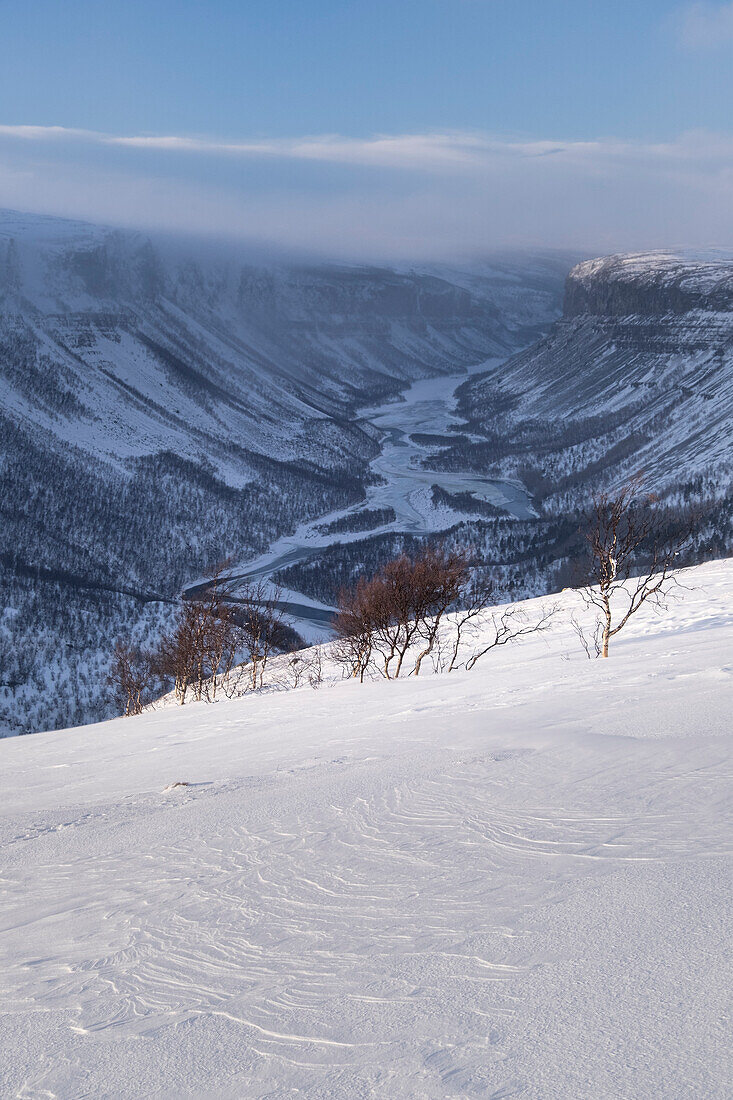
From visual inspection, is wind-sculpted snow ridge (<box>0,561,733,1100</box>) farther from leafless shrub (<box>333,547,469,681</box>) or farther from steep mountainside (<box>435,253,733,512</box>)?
steep mountainside (<box>435,253,733,512</box>)

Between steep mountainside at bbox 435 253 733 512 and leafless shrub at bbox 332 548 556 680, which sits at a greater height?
steep mountainside at bbox 435 253 733 512

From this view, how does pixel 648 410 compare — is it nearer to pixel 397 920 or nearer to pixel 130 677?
pixel 130 677

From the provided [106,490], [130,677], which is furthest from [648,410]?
[130,677]

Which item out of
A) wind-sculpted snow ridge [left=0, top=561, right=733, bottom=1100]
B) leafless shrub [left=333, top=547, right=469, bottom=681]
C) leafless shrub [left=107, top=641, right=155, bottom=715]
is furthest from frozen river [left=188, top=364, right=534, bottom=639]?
wind-sculpted snow ridge [left=0, top=561, right=733, bottom=1100]

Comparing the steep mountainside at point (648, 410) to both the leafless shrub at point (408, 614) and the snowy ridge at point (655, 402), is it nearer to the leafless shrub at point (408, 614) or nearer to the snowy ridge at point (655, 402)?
the snowy ridge at point (655, 402)

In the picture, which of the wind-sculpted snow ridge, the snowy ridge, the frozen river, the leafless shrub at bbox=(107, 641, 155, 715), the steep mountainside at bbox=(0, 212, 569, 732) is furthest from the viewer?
the snowy ridge

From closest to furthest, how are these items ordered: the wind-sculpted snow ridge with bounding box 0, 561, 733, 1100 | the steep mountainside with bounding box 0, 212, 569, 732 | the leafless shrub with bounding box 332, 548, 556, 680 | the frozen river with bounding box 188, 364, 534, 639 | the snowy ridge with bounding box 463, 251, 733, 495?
the wind-sculpted snow ridge with bounding box 0, 561, 733, 1100 < the leafless shrub with bounding box 332, 548, 556, 680 < the steep mountainside with bounding box 0, 212, 569, 732 < the frozen river with bounding box 188, 364, 534, 639 < the snowy ridge with bounding box 463, 251, 733, 495
